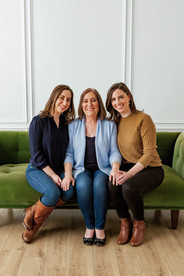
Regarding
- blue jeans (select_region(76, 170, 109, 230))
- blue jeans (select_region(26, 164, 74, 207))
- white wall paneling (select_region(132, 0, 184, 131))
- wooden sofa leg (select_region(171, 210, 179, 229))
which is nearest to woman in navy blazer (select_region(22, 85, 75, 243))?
blue jeans (select_region(26, 164, 74, 207))

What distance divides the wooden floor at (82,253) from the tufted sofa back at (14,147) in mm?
626

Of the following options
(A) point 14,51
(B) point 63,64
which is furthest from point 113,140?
(A) point 14,51

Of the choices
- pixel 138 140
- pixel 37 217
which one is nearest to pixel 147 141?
pixel 138 140

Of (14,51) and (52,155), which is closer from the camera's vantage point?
(52,155)

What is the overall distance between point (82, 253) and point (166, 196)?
0.74 metres

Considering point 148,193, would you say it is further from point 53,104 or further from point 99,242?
point 53,104

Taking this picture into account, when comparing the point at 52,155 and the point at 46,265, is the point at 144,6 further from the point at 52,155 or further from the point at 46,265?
the point at 46,265

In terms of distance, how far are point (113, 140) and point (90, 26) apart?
5.42ft

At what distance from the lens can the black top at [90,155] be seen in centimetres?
223

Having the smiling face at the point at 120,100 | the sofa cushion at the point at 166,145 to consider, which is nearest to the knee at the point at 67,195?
the smiling face at the point at 120,100

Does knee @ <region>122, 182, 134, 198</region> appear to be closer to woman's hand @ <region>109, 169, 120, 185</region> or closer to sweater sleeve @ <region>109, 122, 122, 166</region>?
woman's hand @ <region>109, 169, 120, 185</region>

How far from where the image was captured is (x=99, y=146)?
7.19ft

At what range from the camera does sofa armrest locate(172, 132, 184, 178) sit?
8.18 feet

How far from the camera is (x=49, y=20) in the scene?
128 inches
